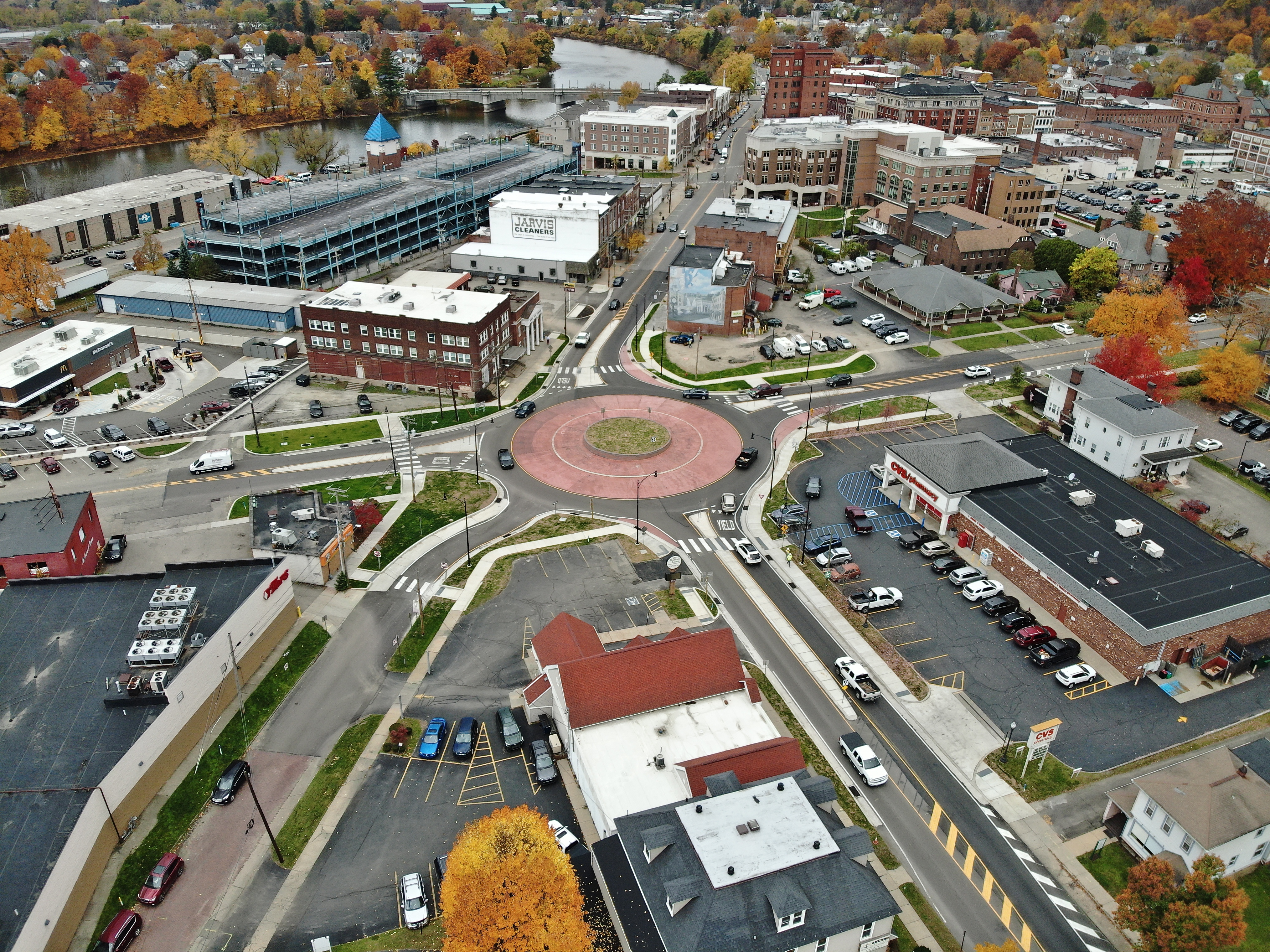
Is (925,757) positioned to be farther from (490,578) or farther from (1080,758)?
(490,578)

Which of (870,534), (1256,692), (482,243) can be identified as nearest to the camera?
(1256,692)

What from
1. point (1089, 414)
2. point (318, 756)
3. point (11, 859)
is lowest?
point (318, 756)

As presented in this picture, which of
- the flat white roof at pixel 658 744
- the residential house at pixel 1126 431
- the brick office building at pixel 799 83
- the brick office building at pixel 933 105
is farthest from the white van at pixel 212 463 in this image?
the brick office building at pixel 799 83

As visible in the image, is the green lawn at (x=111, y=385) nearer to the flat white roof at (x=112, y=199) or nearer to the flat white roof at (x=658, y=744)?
the flat white roof at (x=112, y=199)

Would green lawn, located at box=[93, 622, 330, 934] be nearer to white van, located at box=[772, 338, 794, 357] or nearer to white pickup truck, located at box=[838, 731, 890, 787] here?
white pickup truck, located at box=[838, 731, 890, 787]

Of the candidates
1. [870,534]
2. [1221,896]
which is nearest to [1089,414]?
[870,534]

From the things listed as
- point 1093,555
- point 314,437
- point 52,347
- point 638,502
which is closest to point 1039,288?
point 1093,555
